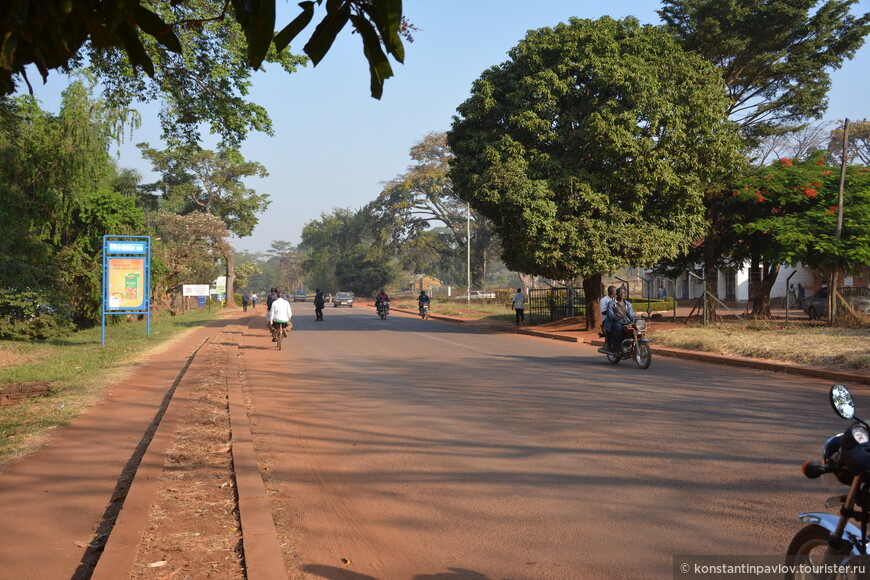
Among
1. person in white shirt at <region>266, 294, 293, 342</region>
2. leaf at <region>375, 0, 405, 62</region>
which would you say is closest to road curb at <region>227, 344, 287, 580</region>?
leaf at <region>375, 0, 405, 62</region>

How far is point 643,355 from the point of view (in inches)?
542

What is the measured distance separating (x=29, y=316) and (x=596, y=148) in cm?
1763

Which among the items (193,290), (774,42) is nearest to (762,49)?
(774,42)

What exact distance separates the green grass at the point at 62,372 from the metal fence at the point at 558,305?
1491 centimetres

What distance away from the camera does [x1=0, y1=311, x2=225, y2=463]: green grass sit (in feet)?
26.3

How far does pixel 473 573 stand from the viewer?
3963 mm

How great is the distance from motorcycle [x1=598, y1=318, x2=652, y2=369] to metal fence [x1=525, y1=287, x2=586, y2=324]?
1439 cm

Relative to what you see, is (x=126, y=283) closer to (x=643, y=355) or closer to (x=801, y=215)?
(x=643, y=355)

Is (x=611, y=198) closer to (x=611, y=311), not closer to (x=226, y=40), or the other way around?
(x=611, y=311)

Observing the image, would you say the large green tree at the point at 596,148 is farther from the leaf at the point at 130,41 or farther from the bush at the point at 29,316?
the leaf at the point at 130,41

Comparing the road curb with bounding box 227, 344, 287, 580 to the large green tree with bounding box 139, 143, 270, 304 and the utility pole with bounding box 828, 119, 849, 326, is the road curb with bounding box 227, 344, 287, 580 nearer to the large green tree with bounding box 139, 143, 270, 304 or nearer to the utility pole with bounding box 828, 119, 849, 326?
the utility pole with bounding box 828, 119, 849, 326

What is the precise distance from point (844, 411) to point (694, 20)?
2655 cm

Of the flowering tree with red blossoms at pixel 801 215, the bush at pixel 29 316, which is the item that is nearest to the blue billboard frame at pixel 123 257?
the bush at pixel 29 316

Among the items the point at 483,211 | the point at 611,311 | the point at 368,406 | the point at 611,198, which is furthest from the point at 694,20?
the point at 368,406
